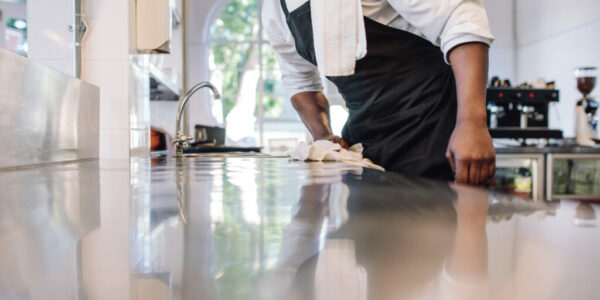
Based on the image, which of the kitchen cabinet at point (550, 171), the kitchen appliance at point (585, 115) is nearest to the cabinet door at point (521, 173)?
the kitchen cabinet at point (550, 171)

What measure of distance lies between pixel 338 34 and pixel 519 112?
2322mm

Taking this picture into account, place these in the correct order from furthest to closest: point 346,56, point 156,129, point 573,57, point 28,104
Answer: point 573,57 < point 156,129 < point 346,56 < point 28,104

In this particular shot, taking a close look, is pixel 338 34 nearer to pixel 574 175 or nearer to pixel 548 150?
pixel 548 150

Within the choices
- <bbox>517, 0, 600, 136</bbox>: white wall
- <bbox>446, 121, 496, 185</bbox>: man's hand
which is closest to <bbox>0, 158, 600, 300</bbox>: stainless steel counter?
<bbox>446, 121, 496, 185</bbox>: man's hand

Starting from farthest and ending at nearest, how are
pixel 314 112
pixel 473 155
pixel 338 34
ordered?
pixel 314 112
pixel 338 34
pixel 473 155

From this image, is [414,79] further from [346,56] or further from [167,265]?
[167,265]

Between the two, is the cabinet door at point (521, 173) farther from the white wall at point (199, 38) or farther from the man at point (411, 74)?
the white wall at point (199, 38)

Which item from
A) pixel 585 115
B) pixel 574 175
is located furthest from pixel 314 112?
pixel 585 115

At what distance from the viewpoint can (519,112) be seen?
2943 millimetres

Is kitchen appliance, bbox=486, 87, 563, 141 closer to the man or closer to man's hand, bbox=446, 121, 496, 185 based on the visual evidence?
the man

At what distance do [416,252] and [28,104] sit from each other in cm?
91

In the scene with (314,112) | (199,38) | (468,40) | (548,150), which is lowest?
→ (548,150)

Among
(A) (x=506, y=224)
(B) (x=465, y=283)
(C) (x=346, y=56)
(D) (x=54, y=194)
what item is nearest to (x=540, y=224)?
(A) (x=506, y=224)

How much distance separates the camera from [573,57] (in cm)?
577
